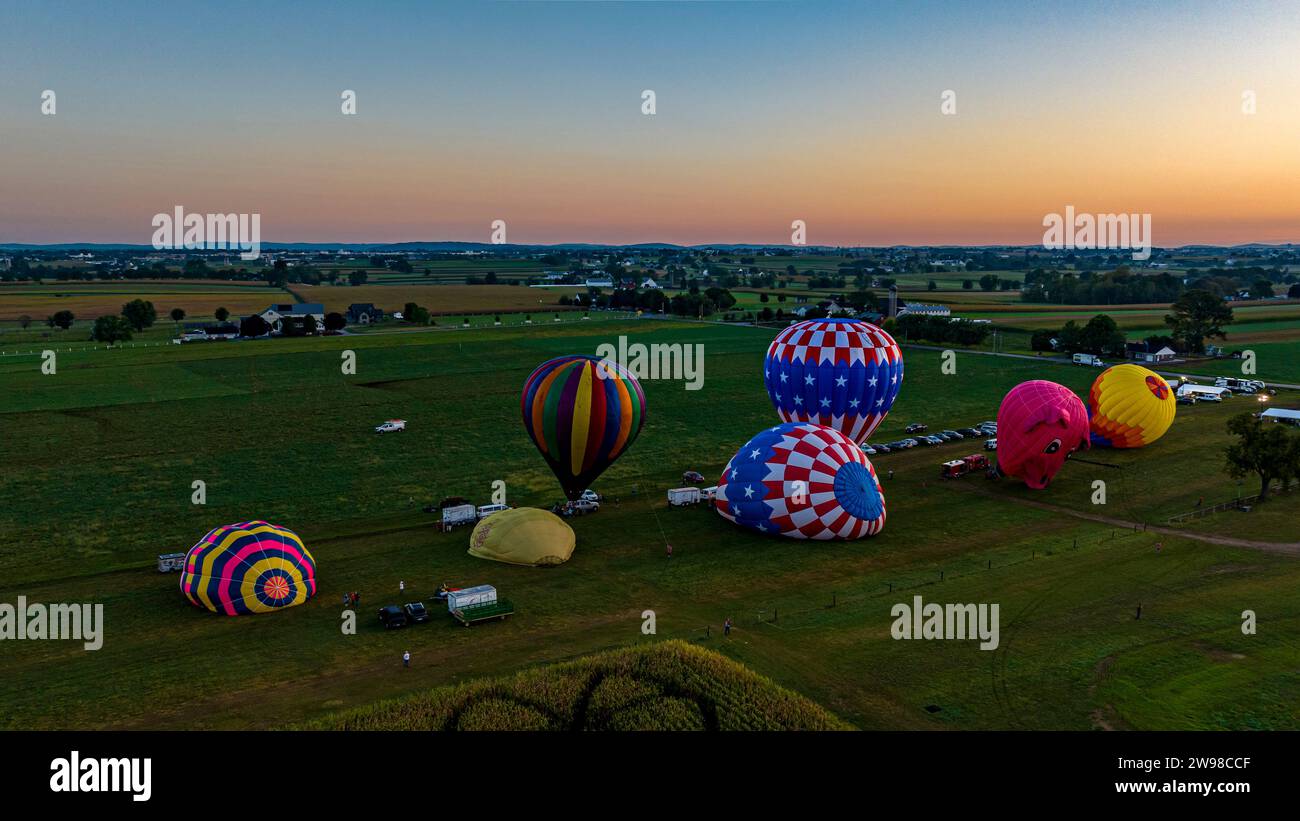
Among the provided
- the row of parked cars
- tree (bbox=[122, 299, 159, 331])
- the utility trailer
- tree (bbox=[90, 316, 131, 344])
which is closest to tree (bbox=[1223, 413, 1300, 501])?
the row of parked cars

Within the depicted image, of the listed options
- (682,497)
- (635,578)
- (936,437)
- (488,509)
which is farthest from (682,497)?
(936,437)

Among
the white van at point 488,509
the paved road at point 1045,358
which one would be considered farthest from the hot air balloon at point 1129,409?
the white van at point 488,509

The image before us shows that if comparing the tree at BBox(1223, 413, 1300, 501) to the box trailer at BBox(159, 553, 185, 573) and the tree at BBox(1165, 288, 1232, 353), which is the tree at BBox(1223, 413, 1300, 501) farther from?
the tree at BBox(1165, 288, 1232, 353)

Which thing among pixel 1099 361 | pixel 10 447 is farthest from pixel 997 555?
pixel 1099 361

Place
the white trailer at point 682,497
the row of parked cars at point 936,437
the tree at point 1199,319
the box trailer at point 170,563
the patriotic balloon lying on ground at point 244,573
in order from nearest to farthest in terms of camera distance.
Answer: the patriotic balloon lying on ground at point 244,573 → the box trailer at point 170,563 → the white trailer at point 682,497 → the row of parked cars at point 936,437 → the tree at point 1199,319

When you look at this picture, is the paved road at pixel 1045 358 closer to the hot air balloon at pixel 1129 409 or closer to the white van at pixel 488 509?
the hot air balloon at pixel 1129 409
